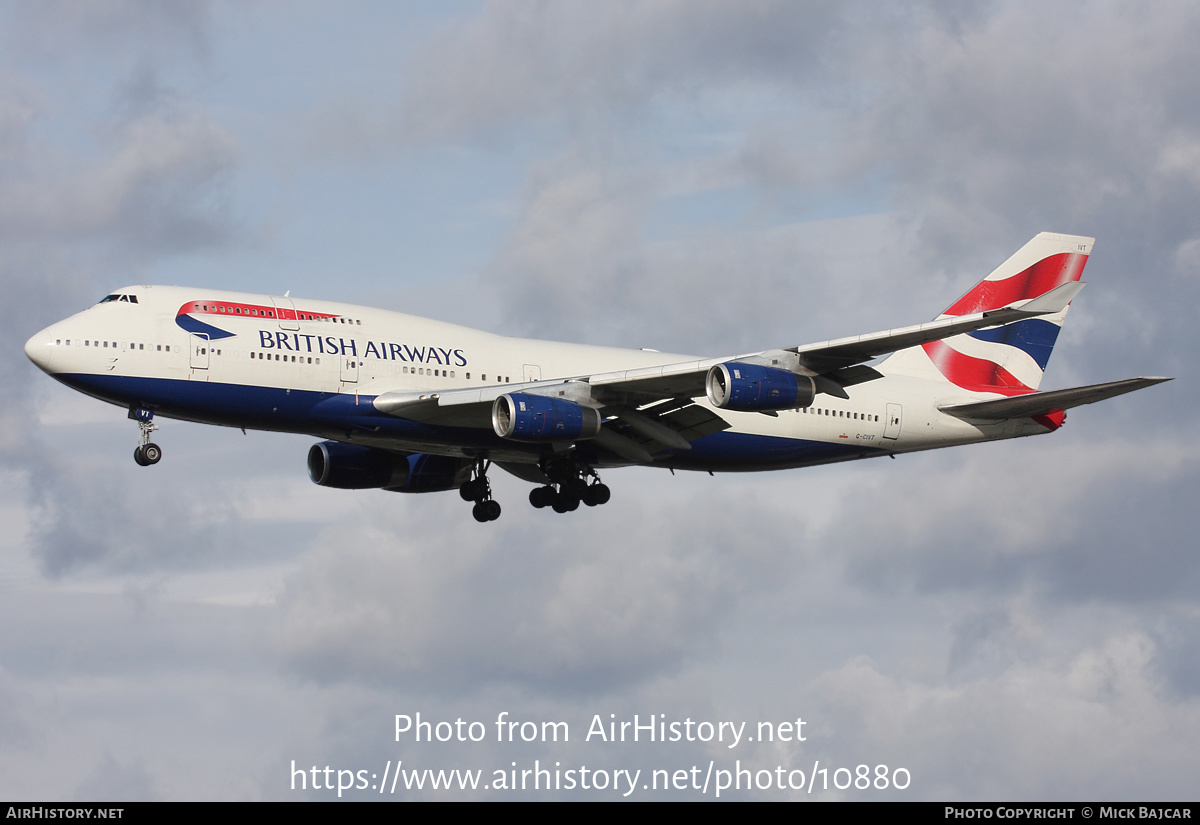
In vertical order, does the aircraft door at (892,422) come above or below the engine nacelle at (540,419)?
above

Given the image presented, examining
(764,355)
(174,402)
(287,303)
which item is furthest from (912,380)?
(174,402)

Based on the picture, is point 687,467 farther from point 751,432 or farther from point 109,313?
point 109,313

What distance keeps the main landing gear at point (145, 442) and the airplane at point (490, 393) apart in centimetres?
5

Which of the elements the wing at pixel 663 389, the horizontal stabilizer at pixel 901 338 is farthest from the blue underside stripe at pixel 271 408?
the horizontal stabilizer at pixel 901 338

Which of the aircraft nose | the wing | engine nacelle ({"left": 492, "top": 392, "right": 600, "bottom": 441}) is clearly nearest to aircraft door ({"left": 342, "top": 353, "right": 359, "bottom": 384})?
the wing

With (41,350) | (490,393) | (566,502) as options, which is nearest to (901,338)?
(490,393)

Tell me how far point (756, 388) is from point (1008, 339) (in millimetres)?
17681

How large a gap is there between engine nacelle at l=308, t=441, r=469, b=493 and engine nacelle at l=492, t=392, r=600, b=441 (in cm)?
960

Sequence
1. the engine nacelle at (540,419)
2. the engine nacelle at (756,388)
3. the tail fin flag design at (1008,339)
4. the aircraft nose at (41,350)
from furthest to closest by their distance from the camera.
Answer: the tail fin flag design at (1008,339) → the engine nacelle at (540,419) → the aircraft nose at (41,350) → the engine nacelle at (756,388)

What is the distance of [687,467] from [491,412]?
341 inches

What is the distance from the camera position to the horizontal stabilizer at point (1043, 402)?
40.4 metres

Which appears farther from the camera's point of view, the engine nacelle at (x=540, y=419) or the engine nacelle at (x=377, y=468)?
the engine nacelle at (x=377, y=468)

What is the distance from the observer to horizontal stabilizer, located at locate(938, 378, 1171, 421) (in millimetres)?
40447

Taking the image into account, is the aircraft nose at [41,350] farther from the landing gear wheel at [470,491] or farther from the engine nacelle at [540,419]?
the landing gear wheel at [470,491]
